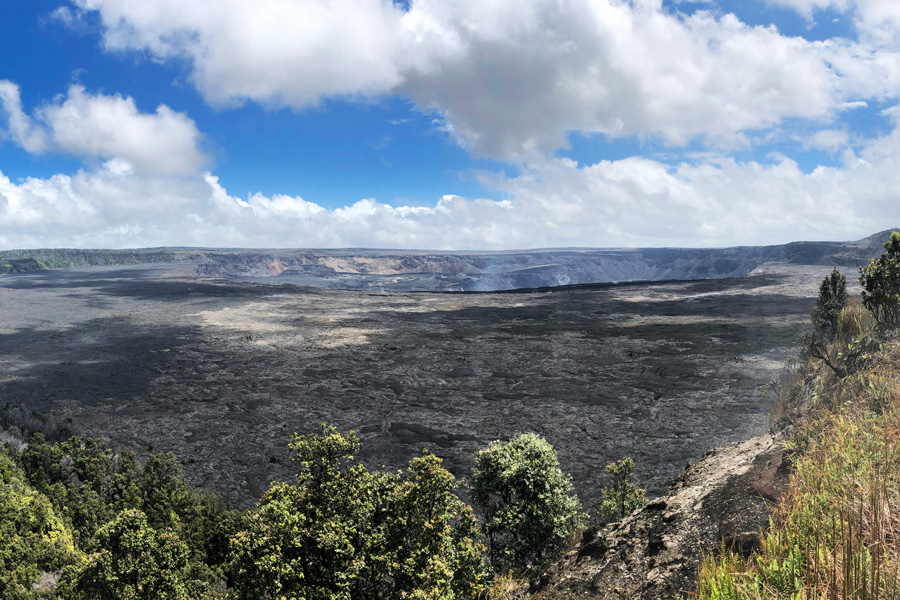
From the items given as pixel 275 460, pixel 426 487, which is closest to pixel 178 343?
pixel 275 460

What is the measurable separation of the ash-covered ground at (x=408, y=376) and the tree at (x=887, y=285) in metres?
12.8

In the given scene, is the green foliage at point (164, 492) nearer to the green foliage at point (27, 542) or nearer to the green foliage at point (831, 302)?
the green foliage at point (27, 542)

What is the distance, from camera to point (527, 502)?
46.5 ft

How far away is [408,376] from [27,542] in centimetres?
3216

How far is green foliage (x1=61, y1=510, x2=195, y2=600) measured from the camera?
1034cm

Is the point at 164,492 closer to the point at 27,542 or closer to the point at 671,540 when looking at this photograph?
the point at 27,542

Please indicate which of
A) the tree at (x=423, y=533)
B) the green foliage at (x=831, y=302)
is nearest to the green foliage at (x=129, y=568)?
the tree at (x=423, y=533)

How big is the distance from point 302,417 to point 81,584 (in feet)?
90.4

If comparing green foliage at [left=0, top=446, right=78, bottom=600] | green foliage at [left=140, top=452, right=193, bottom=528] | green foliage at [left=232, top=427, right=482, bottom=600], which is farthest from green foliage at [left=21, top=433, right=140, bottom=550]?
green foliage at [left=232, top=427, right=482, bottom=600]

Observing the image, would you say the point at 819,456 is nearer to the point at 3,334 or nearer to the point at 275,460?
the point at 275,460

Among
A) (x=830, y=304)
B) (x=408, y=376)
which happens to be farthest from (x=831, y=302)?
(x=408, y=376)

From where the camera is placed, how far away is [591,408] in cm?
3831

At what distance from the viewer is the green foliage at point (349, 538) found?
8.77 m

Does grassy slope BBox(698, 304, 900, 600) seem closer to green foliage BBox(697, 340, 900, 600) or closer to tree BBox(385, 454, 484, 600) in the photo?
green foliage BBox(697, 340, 900, 600)
